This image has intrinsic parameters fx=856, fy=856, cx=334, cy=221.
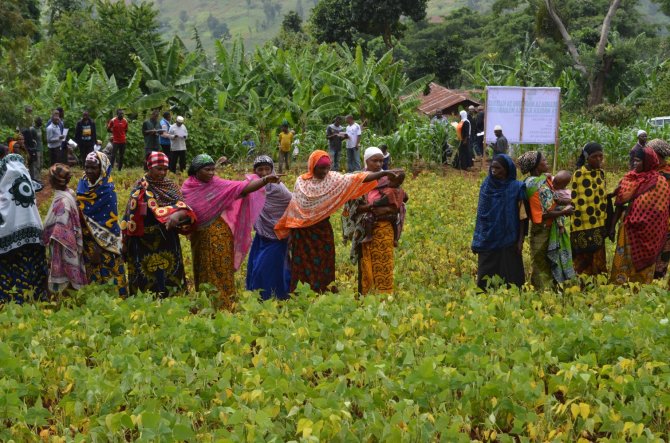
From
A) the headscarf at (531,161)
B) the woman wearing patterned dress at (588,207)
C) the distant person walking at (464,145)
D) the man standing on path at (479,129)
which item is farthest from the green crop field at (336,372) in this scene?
the man standing on path at (479,129)

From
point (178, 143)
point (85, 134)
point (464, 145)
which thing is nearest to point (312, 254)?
point (178, 143)

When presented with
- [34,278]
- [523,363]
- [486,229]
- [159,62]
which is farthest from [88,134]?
[523,363]

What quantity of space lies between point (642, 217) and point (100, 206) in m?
5.42

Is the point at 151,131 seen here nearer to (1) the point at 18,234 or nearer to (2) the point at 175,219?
(1) the point at 18,234

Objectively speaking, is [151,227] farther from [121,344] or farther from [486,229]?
[486,229]

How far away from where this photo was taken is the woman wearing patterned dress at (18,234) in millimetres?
7625

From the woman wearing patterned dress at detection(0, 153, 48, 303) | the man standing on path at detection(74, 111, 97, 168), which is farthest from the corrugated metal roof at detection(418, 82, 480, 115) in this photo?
the woman wearing patterned dress at detection(0, 153, 48, 303)

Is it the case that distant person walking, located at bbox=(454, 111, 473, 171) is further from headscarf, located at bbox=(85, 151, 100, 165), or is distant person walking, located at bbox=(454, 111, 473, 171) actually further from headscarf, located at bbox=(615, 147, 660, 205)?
headscarf, located at bbox=(85, 151, 100, 165)

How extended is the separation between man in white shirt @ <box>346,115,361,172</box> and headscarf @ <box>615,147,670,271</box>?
11519mm

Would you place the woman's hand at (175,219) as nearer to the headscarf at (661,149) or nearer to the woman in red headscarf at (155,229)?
the woman in red headscarf at (155,229)

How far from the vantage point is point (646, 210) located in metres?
8.81

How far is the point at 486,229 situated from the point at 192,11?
161 metres

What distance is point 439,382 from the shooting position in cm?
435

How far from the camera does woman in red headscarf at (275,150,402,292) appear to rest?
317 inches
